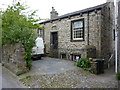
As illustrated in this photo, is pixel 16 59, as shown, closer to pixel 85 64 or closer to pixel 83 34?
pixel 85 64

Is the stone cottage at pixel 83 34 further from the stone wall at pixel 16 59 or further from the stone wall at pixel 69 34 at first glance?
the stone wall at pixel 16 59

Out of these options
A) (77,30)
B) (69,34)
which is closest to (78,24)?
(77,30)

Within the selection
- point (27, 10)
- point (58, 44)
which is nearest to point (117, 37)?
point (58, 44)

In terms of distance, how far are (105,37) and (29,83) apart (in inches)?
305

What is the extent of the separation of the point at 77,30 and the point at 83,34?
82cm

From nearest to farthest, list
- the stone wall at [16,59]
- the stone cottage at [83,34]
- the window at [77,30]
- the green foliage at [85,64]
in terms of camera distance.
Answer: the stone wall at [16,59], the green foliage at [85,64], the stone cottage at [83,34], the window at [77,30]

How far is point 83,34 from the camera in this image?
8.66 meters

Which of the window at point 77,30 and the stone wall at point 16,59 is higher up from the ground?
the window at point 77,30

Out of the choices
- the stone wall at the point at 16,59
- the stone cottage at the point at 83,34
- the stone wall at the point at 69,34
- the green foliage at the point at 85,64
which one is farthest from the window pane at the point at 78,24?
the stone wall at the point at 16,59

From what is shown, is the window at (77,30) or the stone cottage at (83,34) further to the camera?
the window at (77,30)

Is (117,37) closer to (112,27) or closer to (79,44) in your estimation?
(79,44)

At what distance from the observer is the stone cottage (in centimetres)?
788

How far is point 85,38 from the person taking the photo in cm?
853

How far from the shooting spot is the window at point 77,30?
8844 mm
